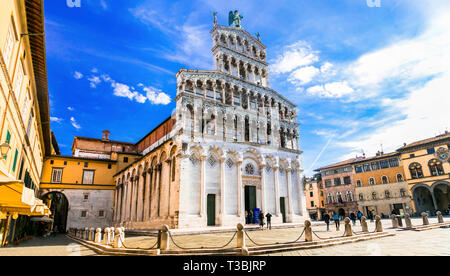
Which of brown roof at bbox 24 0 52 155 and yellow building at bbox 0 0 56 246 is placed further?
brown roof at bbox 24 0 52 155

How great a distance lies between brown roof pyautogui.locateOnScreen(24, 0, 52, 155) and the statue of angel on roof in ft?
75.9

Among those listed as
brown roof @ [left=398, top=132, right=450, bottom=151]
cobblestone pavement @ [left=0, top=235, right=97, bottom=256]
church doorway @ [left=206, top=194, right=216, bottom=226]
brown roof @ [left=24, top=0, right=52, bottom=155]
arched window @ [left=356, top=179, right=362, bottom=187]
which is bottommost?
cobblestone pavement @ [left=0, top=235, right=97, bottom=256]

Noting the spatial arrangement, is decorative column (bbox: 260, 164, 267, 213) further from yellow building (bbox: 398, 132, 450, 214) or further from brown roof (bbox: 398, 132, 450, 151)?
brown roof (bbox: 398, 132, 450, 151)

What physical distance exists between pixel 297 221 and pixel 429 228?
38.6 feet

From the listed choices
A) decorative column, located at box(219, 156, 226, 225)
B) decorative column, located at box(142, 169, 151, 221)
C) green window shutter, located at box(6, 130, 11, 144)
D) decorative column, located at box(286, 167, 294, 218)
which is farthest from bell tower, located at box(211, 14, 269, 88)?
green window shutter, located at box(6, 130, 11, 144)

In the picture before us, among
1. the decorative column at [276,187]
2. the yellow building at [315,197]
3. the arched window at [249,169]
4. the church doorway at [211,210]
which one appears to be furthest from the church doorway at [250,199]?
the yellow building at [315,197]

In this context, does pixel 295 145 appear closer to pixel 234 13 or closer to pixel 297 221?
pixel 297 221

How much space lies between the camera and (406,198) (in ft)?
136

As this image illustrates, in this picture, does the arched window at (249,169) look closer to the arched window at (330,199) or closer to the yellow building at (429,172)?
the yellow building at (429,172)

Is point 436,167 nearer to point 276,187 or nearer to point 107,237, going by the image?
point 276,187

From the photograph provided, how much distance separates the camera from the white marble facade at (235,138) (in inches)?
883

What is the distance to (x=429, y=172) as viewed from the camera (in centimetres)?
3916

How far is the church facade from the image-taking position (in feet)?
73.0

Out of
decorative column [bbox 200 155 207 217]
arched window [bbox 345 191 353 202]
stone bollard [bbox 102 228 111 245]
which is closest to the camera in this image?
stone bollard [bbox 102 228 111 245]
